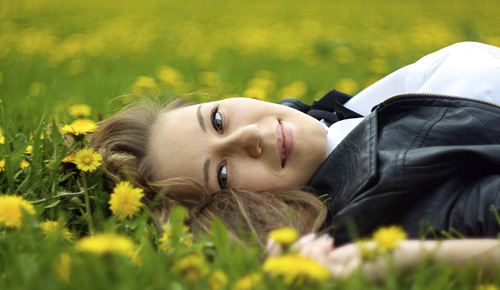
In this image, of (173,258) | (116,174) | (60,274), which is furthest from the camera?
(116,174)

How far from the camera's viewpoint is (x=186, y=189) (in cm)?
179

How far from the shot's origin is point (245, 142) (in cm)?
173

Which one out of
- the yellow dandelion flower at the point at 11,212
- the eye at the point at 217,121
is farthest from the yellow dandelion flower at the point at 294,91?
the yellow dandelion flower at the point at 11,212

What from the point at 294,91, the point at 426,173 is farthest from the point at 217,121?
the point at 294,91

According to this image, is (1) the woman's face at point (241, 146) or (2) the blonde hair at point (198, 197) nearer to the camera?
(2) the blonde hair at point (198, 197)

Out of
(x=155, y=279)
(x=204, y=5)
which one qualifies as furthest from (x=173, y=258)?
(x=204, y=5)

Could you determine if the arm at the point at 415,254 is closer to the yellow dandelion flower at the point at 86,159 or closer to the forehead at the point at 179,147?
the forehead at the point at 179,147

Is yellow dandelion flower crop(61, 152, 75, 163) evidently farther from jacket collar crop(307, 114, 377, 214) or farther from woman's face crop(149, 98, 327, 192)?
jacket collar crop(307, 114, 377, 214)

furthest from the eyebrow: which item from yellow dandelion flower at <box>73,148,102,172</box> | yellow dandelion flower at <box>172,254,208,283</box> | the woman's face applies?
yellow dandelion flower at <box>172,254,208,283</box>

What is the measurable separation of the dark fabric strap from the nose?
62 cm

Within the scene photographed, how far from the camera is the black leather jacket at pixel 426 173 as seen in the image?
1.44m

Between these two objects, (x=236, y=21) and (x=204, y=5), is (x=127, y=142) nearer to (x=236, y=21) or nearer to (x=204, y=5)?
(x=236, y=21)

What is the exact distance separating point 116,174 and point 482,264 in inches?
48.4

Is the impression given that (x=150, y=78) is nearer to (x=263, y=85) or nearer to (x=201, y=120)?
(x=263, y=85)
